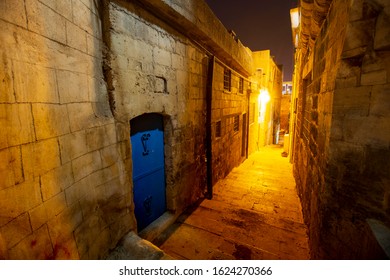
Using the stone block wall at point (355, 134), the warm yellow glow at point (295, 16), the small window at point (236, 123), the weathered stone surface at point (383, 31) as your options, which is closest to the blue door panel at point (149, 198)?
the stone block wall at point (355, 134)

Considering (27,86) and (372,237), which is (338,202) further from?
(27,86)

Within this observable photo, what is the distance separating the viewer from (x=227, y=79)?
22.1 feet

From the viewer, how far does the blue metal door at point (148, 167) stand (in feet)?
10.7

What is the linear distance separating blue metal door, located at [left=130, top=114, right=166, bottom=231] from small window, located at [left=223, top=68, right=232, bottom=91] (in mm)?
3467

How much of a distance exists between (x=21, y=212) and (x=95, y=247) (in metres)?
1.06

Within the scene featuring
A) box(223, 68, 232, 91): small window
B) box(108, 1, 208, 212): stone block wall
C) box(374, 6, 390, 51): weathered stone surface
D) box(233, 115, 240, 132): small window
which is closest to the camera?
box(374, 6, 390, 51): weathered stone surface

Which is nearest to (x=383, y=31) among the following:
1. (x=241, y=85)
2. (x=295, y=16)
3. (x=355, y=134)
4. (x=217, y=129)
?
(x=355, y=134)

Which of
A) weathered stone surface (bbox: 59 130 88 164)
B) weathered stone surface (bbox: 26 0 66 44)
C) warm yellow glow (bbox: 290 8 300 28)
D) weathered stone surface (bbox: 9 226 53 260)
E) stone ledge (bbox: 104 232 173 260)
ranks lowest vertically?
stone ledge (bbox: 104 232 173 260)

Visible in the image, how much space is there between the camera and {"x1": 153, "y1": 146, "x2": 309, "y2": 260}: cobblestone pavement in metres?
3.37

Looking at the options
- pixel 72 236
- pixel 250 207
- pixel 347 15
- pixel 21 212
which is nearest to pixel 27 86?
pixel 21 212

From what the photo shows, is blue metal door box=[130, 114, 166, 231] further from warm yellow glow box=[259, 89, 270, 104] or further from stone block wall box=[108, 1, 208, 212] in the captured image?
warm yellow glow box=[259, 89, 270, 104]

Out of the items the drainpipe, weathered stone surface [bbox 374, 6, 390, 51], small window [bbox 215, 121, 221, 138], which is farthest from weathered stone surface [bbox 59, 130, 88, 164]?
small window [bbox 215, 121, 221, 138]

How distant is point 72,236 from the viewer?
1911 mm

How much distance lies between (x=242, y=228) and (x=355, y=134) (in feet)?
8.67
